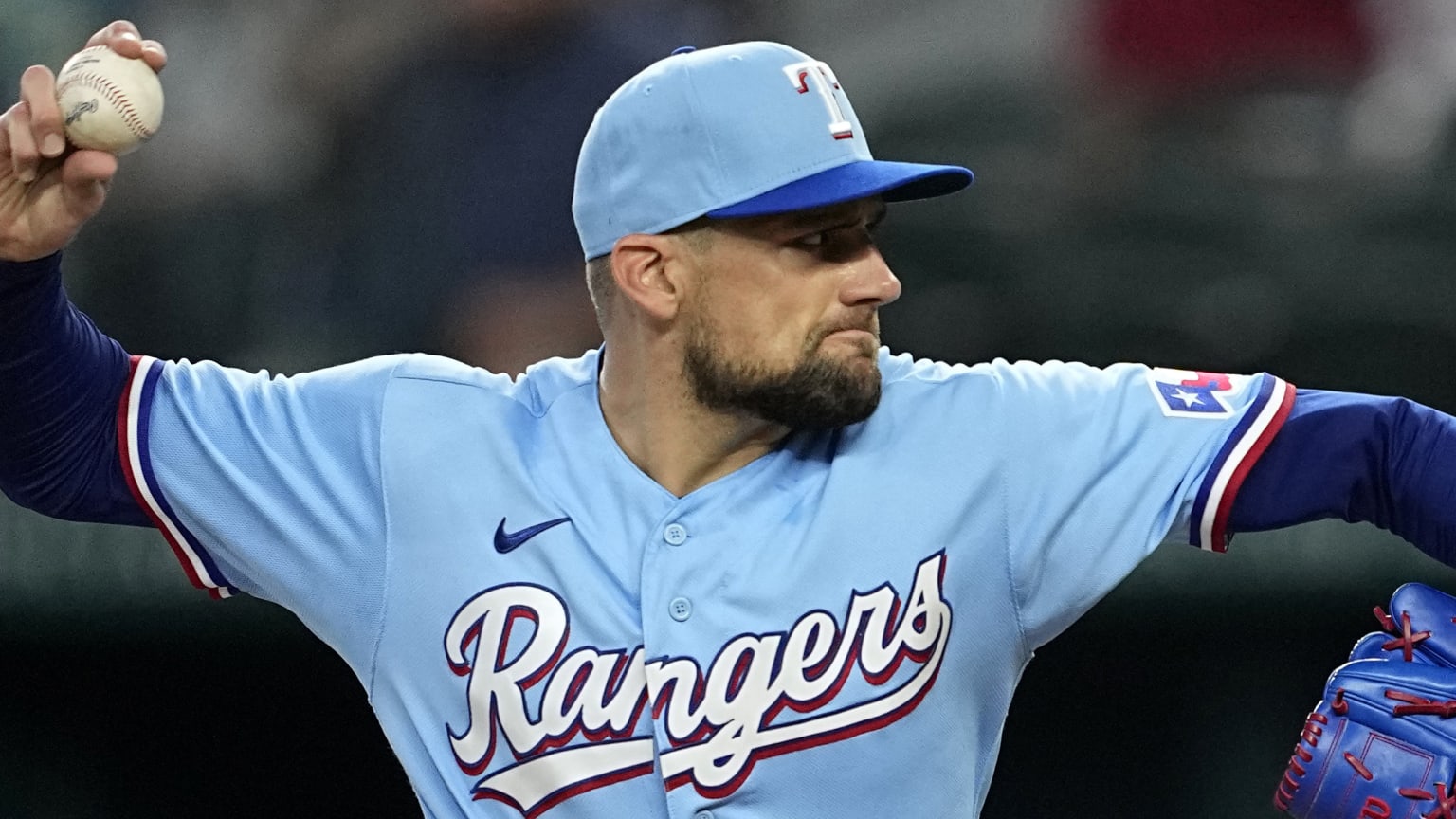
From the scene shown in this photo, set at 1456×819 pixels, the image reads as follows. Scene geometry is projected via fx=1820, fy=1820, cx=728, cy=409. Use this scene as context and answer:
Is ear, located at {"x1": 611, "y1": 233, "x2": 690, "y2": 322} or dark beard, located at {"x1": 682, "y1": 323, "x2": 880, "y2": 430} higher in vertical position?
ear, located at {"x1": 611, "y1": 233, "x2": 690, "y2": 322}

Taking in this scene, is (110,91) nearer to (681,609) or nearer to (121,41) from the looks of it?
→ (121,41)

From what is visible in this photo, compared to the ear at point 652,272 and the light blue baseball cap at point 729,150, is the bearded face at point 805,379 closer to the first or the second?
the ear at point 652,272

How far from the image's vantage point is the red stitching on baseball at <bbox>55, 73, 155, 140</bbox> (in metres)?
1.86

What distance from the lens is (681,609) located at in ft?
6.44

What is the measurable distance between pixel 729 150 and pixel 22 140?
74 cm

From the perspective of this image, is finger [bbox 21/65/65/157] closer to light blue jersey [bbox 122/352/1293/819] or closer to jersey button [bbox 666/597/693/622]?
light blue jersey [bbox 122/352/1293/819]

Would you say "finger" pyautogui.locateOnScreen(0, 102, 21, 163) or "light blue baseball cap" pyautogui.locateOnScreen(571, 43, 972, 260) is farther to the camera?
"light blue baseball cap" pyautogui.locateOnScreen(571, 43, 972, 260)

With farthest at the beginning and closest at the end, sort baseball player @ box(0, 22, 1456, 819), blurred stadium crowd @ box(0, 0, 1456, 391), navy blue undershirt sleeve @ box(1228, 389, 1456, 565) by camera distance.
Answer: blurred stadium crowd @ box(0, 0, 1456, 391), baseball player @ box(0, 22, 1456, 819), navy blue undershirt sleeve @ box(1228, 389, 1456, 565)

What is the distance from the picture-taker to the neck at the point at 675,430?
2.09 m

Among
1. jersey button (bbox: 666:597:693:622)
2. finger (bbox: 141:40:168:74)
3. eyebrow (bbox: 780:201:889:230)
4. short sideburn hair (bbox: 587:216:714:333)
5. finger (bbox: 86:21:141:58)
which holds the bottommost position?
jersey button (bbox: 666:597:693:622)

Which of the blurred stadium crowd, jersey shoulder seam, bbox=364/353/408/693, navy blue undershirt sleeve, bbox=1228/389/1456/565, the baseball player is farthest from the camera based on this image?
the blurred stadium crowd

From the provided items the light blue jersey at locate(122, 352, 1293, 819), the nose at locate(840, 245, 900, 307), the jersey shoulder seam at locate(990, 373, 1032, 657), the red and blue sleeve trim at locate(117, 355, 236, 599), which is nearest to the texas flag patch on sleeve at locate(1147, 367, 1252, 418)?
the light blue jersey at locate(122, 352, 1293, 819)

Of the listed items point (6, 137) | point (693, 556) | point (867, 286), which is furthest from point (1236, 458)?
point (6, 137)

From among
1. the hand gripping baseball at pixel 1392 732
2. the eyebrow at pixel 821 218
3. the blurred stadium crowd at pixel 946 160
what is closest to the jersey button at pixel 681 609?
the eyebrow at pixel 821 218
